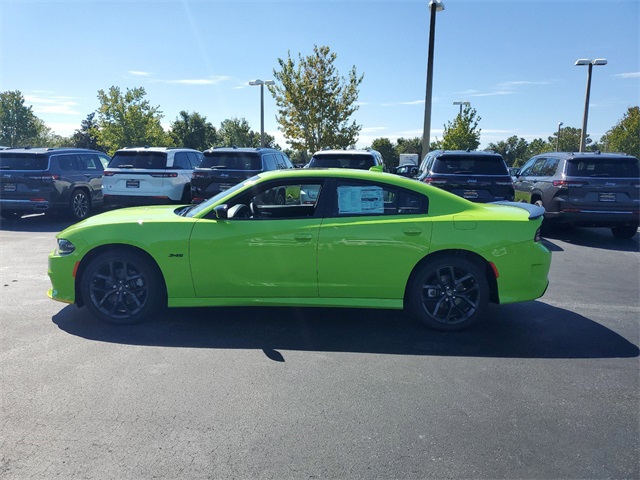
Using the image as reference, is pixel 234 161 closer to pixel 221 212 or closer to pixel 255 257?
pixel 221 212

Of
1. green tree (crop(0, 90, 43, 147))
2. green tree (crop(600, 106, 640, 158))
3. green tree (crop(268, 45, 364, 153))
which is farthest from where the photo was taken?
green tree (crop(0, 90, 43, 147))

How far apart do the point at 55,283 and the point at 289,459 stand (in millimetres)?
3315

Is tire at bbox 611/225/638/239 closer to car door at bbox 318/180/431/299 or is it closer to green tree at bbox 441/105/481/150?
car door at bbox 318/180/431/299

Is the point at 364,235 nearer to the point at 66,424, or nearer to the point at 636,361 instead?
the point at 636,361

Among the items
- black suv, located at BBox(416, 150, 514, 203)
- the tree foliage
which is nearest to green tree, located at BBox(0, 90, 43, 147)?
the tree foliage

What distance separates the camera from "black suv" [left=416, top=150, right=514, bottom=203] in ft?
33.1

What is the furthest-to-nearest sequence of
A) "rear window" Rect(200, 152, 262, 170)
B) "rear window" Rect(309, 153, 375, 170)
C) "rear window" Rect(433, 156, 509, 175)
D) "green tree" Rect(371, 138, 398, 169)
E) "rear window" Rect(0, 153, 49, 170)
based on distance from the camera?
"green tree" Rect(371, 138, 398, 169), "rear window" Rect(0, 153, 49, 170), "rear window" Rect(200, 152, 262, 170), "rear window" Rect(309, 153, 375, 170), "rear window" Rect(433, 156, 509, 175)

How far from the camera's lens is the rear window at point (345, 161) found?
A: 11.0 m

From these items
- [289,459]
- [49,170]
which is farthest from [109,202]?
[289,459]

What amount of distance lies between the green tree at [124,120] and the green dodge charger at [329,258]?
31140mm

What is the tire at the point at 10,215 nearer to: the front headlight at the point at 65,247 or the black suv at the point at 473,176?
the front headlight at the point at 65,247

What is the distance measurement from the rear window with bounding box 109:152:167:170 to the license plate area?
30.9 ft

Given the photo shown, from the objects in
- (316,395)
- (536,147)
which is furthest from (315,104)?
(536,147)

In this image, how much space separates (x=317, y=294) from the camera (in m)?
4.90
